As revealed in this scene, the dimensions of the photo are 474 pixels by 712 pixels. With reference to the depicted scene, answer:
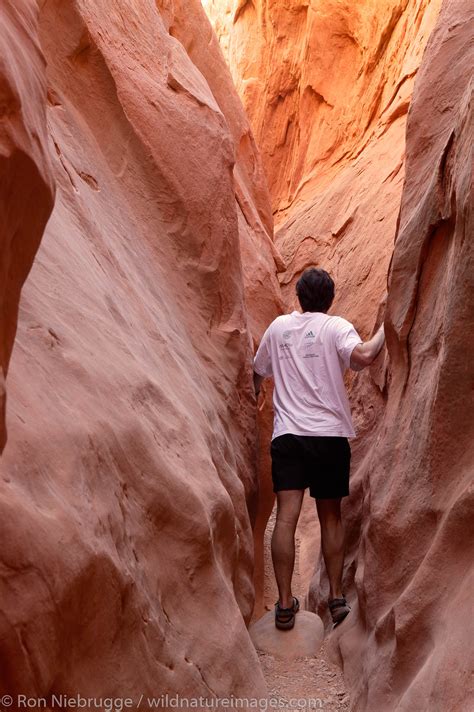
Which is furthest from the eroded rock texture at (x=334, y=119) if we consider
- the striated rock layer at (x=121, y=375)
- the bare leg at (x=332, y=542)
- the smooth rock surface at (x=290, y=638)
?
the smooth rock surface at (x=290, y=638)

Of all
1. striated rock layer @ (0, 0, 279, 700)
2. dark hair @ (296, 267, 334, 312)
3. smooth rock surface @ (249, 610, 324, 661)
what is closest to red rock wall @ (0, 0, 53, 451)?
striated rock layer @ (0, 0, 279, 700)

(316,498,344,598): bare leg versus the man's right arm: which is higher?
the man's right arm

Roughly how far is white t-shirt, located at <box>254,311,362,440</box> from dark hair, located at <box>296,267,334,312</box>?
0.09m

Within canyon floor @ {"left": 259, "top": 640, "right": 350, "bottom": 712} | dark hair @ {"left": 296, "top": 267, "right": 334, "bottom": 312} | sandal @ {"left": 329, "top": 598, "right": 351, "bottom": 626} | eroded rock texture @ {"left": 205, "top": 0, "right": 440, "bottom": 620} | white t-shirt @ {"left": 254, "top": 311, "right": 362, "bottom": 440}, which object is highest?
eroded rock texture @ {"left": 205, "top": 0, "right": 440, "bottom": 620}

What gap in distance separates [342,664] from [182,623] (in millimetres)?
1614

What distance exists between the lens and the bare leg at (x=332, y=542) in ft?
16.6

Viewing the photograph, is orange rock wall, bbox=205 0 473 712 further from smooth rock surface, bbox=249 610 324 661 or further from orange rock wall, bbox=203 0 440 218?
orange rock wall, bbox=203 0 440 218

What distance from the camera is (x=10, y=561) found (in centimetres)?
217

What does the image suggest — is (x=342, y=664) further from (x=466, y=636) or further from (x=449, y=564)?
(x=466, y=636)

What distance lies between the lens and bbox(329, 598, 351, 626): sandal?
4.95 metres

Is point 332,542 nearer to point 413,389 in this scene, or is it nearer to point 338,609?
point 338,609

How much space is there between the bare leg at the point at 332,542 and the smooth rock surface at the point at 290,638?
0.26 m

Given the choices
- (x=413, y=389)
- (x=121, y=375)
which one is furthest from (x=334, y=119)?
(x=121, y=375)

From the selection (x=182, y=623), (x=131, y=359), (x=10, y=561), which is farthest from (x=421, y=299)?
(x=10, y=561)
